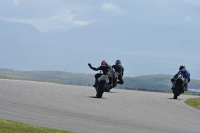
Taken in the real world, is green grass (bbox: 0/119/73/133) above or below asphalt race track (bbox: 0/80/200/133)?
below

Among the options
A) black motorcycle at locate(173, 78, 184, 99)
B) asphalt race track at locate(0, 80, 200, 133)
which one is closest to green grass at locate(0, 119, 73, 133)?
asphalt race track at locate(0, 80, 200, 133)

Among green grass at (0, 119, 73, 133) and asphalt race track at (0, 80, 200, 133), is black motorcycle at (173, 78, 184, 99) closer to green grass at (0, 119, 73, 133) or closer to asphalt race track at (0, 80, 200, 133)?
asphalt race track at (0, 80, 200, 133)

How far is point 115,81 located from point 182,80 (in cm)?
467

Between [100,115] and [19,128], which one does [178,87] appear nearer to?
[100,115]

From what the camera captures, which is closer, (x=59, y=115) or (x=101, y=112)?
(x=59, y=115)

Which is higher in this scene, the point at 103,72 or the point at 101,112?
the point at 103,72

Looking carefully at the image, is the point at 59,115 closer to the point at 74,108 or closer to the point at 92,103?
the point at 74,108

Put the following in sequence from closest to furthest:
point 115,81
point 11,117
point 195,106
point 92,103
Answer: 1. point 11,117
2. point 92,103
3. point 195,106
4. point 115,81

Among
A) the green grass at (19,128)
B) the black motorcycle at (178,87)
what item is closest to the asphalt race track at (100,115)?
the green grass at (19,128)

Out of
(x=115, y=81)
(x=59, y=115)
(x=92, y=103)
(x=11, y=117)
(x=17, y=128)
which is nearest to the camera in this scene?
(x=17, y=128)

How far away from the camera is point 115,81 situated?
4197 cm

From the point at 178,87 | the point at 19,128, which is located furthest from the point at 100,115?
the point at 178,87

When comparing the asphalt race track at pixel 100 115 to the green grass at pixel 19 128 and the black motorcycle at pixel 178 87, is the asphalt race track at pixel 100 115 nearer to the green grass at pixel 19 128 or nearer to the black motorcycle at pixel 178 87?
the green grass at pixel 19 128

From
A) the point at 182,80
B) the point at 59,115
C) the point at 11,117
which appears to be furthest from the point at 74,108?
the point at 182,80
